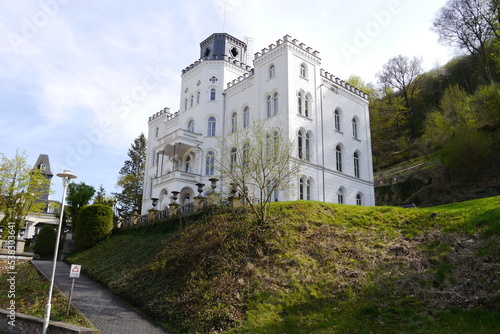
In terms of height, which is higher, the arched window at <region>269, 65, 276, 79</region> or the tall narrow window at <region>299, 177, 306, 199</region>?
the arched window at <region>269, 65, 276, 79</region>

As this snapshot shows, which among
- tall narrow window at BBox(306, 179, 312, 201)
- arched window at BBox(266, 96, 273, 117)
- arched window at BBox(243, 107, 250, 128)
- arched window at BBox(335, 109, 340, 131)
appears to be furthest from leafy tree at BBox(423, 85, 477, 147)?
arched window at BBox(243, 107, 250, 128)

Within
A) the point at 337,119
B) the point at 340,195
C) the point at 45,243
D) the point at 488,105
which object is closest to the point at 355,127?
the point at 337,119

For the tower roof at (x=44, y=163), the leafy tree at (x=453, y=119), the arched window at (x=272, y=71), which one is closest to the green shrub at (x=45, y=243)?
the arched window at (x=272, y=71)

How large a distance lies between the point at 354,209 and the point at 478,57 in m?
35.8

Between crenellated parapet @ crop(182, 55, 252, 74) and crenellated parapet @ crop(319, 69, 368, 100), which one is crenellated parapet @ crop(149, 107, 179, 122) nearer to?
crenellated parapet @ crop(182, 55, 252, 74)

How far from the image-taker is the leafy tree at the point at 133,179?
52.7m

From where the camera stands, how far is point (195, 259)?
16.0 meters

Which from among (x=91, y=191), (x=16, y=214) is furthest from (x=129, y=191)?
(x=16, y=214)

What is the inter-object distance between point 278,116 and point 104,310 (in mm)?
18596

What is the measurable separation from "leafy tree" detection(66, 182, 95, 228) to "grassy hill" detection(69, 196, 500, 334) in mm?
16121

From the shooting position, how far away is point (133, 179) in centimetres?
5288

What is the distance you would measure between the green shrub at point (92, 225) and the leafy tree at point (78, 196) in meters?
6.09

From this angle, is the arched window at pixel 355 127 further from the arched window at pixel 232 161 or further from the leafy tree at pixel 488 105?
the arched window at pixel 232 161

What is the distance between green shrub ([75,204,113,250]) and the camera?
2789 centimetres
